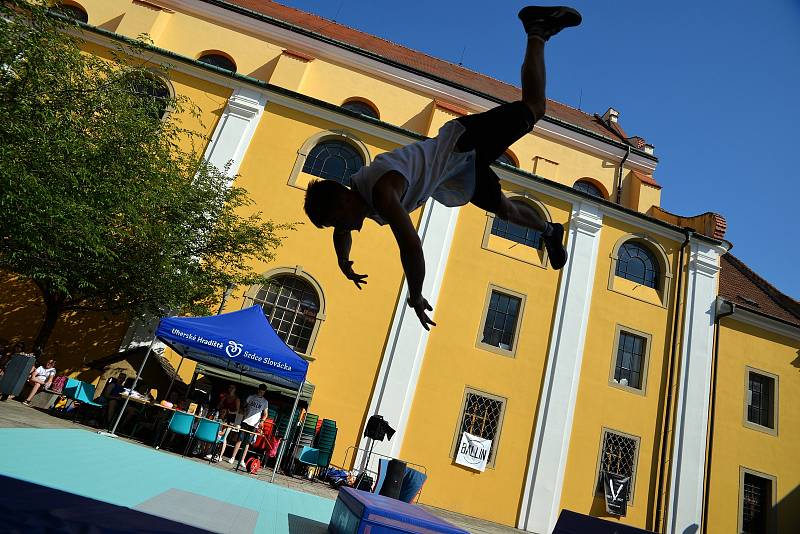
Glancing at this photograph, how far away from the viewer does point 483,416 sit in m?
14.1

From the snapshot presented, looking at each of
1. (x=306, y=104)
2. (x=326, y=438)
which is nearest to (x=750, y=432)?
(x=326, y=438)

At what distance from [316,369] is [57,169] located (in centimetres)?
733

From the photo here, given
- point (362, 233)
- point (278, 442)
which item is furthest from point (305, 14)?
point (278, 442)

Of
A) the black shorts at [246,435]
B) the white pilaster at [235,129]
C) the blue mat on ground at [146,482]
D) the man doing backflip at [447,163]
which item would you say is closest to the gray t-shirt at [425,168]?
the man doing backflip at [447,163]

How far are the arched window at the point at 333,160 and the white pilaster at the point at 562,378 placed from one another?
7.23m

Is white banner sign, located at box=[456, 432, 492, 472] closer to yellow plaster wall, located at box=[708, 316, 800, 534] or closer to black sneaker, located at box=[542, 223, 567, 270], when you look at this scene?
yellow plaster wall, located at box=[708, 316, 800, 534]

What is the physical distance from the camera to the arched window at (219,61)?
58.0ft

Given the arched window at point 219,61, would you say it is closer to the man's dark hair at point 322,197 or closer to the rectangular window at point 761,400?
the man's dark hair at point 322,197

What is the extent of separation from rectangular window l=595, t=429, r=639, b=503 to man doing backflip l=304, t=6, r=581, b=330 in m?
13.4

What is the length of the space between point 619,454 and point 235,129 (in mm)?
14511

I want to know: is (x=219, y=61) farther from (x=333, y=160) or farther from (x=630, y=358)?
(x=630, y=358)

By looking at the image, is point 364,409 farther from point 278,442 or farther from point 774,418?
point 774,418

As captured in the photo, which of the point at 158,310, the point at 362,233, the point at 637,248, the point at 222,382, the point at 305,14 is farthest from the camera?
the point at 305,14

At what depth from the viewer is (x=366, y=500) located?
4398 millimetres
